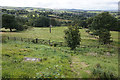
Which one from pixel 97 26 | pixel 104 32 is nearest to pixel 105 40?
pixel 104 32

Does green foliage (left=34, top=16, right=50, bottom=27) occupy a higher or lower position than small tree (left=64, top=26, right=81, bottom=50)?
higher

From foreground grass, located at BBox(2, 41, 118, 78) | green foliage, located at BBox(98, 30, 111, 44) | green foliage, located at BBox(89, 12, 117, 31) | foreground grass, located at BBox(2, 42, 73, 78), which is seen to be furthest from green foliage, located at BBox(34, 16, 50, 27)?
foreground grass, located at BBox(2, 42, 73, 78)

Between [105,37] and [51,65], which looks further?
[105,37]

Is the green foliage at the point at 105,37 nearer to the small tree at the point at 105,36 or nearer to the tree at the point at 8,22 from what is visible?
the small tree at the point at 105,36

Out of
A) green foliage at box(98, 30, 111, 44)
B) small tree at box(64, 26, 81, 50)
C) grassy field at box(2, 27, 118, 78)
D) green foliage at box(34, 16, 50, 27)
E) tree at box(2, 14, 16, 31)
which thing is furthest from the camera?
green foliage at box(34, 16, 50, 27)

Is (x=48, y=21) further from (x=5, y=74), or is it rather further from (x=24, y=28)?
(x=5, y=74)

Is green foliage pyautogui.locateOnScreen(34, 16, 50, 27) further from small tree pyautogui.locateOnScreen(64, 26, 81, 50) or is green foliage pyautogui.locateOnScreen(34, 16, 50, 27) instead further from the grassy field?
the grassy field

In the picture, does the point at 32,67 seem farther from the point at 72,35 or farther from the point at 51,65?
the point at 72,35

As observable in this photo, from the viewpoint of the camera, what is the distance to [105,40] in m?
36.5

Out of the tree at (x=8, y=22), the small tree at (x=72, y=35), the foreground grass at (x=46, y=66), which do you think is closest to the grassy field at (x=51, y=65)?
the foreground grass at (x=46, y=66)

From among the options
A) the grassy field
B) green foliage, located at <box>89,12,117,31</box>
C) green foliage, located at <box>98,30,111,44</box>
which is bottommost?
the grassy field

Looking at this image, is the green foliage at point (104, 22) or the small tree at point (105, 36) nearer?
the small tree at point (105, 36)

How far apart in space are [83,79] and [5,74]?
19.0 ft

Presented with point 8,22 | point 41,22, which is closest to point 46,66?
point 8,22
